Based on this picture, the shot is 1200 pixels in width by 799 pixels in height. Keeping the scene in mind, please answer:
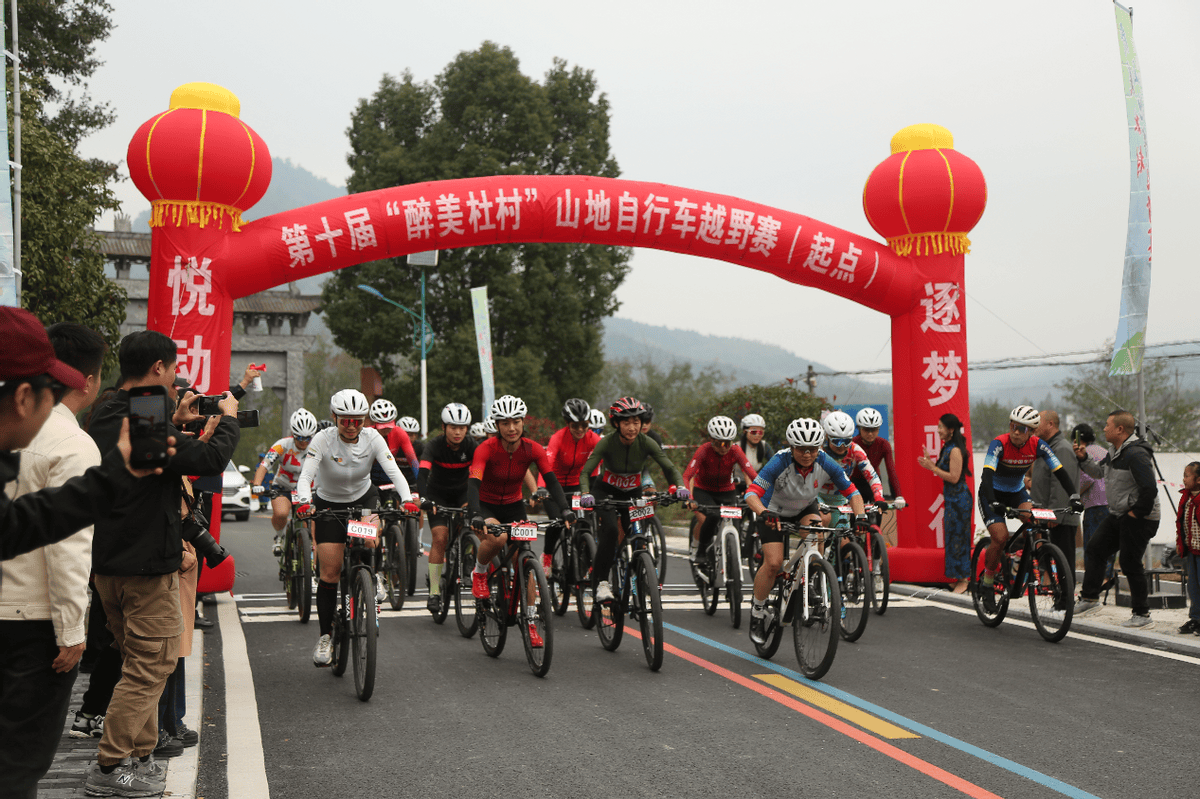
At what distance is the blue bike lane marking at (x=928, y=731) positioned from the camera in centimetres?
514

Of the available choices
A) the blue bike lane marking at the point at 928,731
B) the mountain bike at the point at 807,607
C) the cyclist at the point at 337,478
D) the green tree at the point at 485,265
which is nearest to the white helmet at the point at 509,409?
the cyclist at the point at 337,478

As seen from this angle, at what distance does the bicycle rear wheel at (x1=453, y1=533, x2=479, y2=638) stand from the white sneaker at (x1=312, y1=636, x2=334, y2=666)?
155 cm

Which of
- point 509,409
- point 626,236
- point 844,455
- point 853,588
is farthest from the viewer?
point 626,236

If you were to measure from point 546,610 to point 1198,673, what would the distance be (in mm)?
4879

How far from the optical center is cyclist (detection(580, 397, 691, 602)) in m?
8.73

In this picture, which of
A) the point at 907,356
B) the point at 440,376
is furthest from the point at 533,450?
the point at 440,376

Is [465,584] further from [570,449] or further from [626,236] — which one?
[626,236]

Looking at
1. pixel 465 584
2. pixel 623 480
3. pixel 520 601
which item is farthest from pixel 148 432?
pixel 465 584

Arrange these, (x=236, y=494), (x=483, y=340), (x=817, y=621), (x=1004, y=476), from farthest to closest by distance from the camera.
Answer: (x=236, y=494), (x=483, y=340), (x=1004, y=476), (x=817, y=621)

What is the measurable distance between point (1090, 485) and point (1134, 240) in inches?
109

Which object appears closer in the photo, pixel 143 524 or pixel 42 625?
pixel 42 625

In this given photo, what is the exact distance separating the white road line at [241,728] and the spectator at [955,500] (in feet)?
24.4

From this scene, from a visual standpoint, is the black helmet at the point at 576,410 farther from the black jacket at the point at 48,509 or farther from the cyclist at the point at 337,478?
the black jacket at the point at 48,509

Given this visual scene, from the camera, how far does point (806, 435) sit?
8156mm
